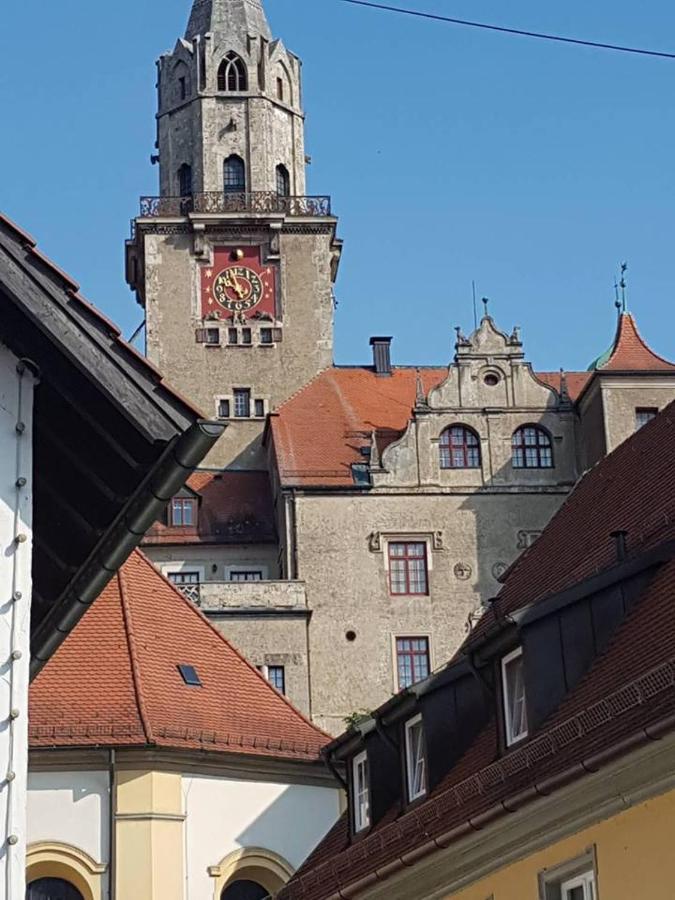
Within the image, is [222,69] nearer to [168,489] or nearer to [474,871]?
[474,871]

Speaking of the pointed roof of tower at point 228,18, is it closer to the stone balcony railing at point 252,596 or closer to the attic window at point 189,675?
the stone balcony railing at point 252,596

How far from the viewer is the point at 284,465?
52.1 meters

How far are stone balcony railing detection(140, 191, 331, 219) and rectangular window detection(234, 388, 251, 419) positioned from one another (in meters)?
5.97

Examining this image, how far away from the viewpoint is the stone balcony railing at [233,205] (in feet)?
201

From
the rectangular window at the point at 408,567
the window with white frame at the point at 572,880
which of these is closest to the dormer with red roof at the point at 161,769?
the window with white frame at the point at 572,880

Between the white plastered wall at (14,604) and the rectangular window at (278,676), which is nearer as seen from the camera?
the white plastered wall at (14,604)

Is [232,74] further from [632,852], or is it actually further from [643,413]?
[632,852]

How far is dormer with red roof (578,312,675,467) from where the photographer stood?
167 feet

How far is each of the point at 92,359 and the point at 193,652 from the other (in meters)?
17.9

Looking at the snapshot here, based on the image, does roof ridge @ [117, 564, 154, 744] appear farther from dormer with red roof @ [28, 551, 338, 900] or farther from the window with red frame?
the window with red frame

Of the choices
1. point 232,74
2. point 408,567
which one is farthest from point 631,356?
point 232,74

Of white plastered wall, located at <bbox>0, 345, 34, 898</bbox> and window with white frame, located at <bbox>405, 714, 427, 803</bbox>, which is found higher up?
window with white frame, located at <bbox>405, 714, 427, 803</bbox>

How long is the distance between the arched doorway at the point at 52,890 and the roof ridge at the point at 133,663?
1.85 metres

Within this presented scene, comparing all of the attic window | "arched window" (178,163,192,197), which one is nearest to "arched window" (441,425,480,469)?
"arched window" (178,163,192,197)
